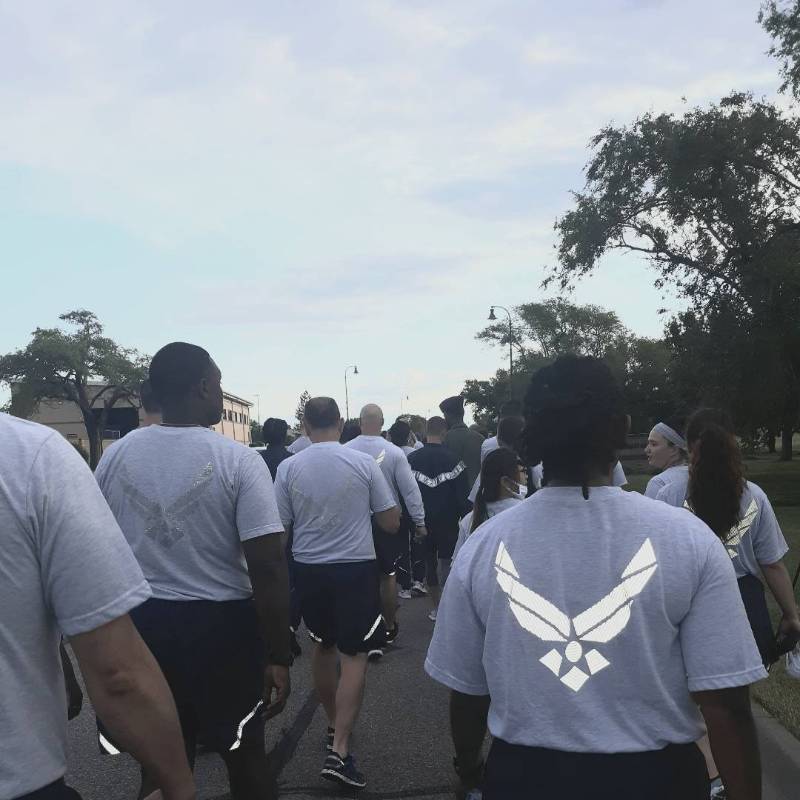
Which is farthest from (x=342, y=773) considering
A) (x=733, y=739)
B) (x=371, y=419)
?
(x=371, y=419)

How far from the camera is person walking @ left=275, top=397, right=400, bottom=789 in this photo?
5.15 m

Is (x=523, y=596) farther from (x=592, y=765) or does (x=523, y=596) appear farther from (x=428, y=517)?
(x=428, y=517)

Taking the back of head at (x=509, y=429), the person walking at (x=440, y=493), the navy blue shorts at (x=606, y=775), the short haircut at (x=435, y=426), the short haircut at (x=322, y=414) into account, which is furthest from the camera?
the short haircut at (x=435, y=426)

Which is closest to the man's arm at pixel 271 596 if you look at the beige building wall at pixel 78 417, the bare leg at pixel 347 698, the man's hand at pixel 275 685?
the man's hand at pixel 275 685

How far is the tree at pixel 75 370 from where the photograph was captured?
7950 cm

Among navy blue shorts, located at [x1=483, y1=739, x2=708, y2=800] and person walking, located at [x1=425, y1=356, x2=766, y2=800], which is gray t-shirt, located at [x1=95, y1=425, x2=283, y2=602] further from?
navy blue shorts, located at [x1=483, y1=739, x2=708, y2=800]

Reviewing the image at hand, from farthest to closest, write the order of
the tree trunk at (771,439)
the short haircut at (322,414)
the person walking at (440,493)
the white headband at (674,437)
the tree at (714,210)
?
the tree trunk at (771,439), the tree at (714,210), the person walking at (440,493), the short haircut at (322,414), the white headband at (674,437)

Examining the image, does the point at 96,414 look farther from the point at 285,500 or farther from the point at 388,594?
the point at 285,500

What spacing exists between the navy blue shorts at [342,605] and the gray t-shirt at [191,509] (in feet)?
5.64

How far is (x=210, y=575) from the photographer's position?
3.46 meters

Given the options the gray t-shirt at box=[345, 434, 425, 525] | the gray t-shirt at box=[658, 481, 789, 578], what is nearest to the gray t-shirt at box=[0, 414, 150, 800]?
the gray t-shirt at box=[658, 481, 789, 578]

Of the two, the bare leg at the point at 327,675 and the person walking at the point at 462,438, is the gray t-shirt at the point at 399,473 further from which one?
the bare leg at the point at 327,675

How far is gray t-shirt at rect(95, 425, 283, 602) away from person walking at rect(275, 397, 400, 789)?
173cm

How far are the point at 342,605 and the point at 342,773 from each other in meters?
0.87
